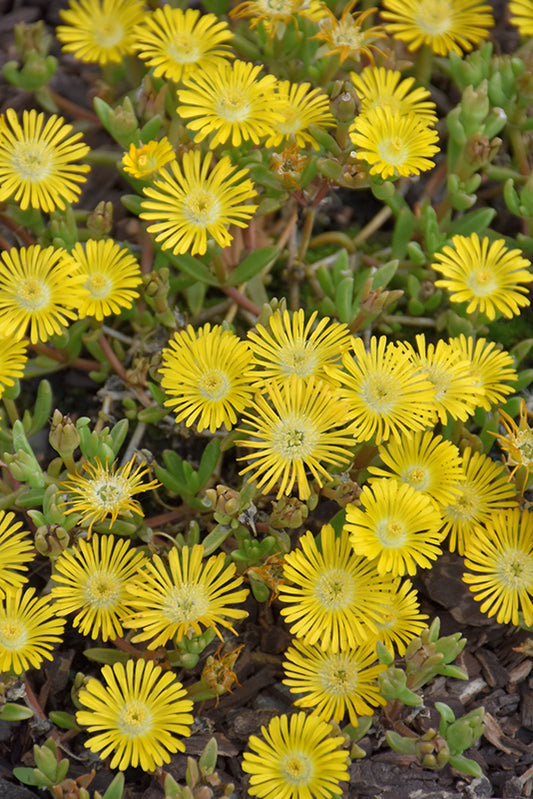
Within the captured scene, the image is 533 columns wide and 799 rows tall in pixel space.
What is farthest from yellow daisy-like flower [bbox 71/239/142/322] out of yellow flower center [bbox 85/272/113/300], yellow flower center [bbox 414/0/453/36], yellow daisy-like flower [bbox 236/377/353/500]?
yellow flower center [bbox 414/0/453/36]

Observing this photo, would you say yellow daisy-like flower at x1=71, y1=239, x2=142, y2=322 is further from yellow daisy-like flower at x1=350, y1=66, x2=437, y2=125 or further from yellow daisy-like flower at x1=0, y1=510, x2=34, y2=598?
yellow daisy-like flower at x1=350, y1=66, x2=437, y2=125

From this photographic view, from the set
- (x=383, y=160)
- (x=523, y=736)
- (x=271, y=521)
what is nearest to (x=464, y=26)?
(x=383, y=160)

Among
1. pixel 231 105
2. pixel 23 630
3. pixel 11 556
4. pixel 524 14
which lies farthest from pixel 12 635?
pixel 524 14

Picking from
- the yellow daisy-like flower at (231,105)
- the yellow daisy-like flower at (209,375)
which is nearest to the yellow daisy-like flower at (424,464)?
the yellow daisy-like flower at (209,375)

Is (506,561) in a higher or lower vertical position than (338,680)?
higher

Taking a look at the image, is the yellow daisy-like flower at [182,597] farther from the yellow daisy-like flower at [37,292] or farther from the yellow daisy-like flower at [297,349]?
the yellow daisy-like flower at [37,292]

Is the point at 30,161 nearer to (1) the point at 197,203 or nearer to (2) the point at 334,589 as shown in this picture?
(1) the point at 197,203
